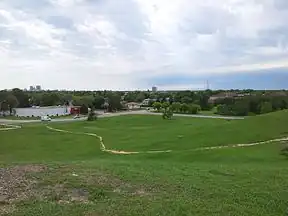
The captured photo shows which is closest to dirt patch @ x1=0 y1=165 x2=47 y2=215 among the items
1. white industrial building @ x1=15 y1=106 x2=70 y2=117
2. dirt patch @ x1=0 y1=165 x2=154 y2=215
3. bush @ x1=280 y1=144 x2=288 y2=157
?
dirt patch @ x1=0 y1=165 x2=154 y2=215

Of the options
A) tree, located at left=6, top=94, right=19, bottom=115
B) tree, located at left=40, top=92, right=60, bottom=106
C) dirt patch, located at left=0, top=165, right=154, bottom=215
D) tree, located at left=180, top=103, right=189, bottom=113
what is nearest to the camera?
dirt patch, located at left=0, top=165, right=154, bottom=215

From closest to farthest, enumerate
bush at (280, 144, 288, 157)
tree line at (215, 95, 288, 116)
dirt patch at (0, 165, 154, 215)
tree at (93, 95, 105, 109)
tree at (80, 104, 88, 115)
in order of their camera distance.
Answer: dirt patch at (0, 165, 154, 215) < bush at (280, 144, 288, 157) < tree line at (215, 95, 288, 116) < tree at (80, 104, 88, 115) < tree at (93, 95, 105, 109)

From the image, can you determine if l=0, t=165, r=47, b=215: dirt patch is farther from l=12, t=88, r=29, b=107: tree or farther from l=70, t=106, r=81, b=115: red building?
l=12, t=88, r=29, b=107: tree

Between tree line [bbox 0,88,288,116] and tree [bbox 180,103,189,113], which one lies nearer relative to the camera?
tree line [bbox 0,88,288,116]

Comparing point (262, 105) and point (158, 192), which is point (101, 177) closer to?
point (158, 192)

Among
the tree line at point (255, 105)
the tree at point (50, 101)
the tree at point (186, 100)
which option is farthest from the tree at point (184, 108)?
the tree at point (50, 101)

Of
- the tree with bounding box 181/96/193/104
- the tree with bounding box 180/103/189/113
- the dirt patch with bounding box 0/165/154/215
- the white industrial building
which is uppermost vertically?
the tree with bounding box 181/96/193/104

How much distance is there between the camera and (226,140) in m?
37.8

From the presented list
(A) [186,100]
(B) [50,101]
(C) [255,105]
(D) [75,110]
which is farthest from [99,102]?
(C) [255,105]

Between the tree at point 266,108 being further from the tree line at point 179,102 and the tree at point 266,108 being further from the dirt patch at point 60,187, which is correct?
the dirt patch at point 60,187

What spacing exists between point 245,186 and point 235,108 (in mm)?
85292

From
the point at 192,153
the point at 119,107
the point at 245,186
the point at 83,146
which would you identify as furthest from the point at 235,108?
the point at 245,186

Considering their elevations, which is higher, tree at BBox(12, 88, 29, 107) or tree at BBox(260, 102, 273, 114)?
tree at BBox(12, 88, 29, 107)

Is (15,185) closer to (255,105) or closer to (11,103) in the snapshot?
(255,105)
